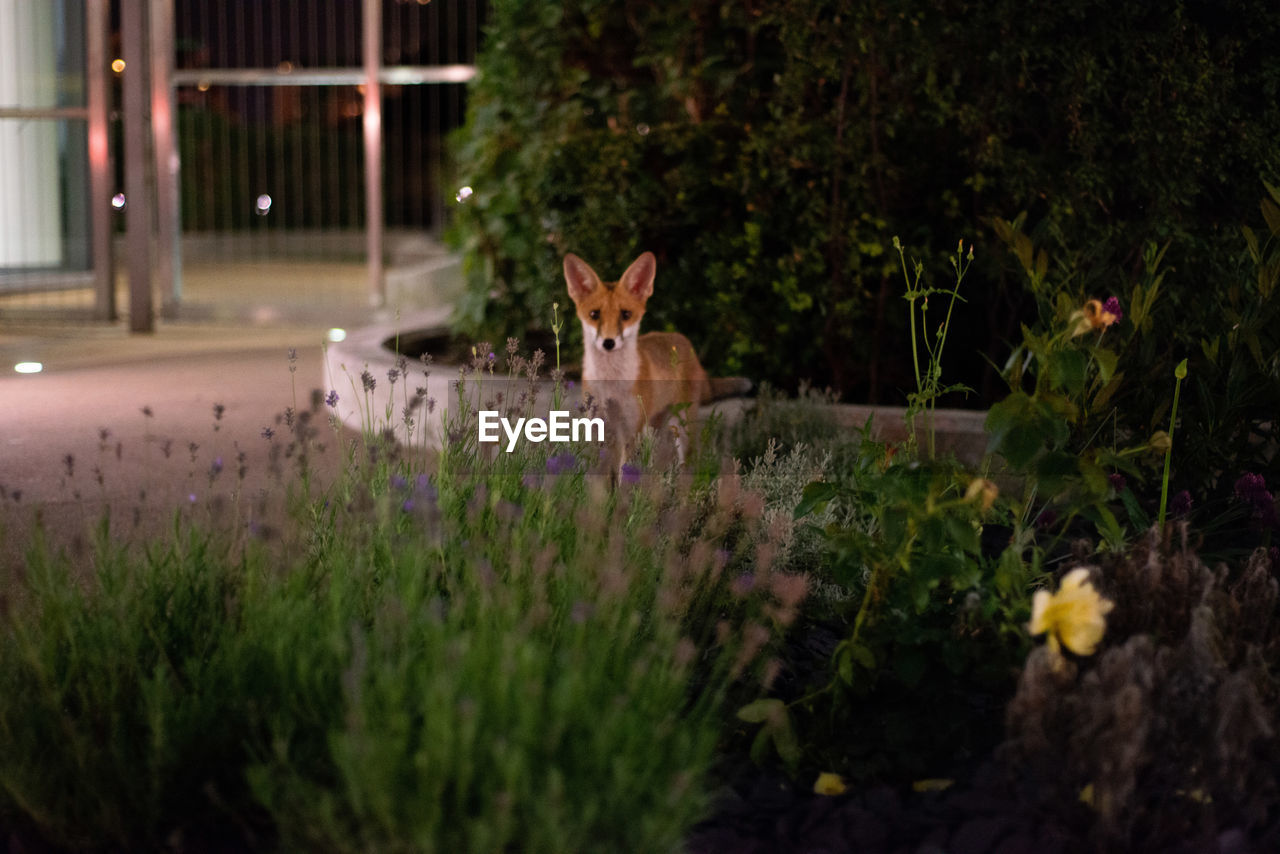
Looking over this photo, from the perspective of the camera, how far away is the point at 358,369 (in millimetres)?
6582

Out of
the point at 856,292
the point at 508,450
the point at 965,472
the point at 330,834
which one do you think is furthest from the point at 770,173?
the point at 330,834

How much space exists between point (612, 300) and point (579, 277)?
0.17 meters

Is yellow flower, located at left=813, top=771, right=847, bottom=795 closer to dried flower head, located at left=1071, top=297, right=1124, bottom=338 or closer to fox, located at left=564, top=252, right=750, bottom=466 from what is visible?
dried flower head, located at left=1071, top=297, right=1124, bottom=338

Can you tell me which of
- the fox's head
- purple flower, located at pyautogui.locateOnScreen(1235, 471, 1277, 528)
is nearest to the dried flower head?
purple flower, located at pyautogui.locateOnScreen(1235, 471, 1277, 528)

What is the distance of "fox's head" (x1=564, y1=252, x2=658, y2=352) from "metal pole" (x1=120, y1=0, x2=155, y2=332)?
5.83 metres

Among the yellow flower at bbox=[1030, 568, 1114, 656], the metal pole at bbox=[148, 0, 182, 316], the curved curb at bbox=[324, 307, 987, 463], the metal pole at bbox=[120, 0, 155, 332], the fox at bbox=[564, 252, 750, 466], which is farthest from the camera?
the metal pole at bbox=[148, 0, 182, 316]

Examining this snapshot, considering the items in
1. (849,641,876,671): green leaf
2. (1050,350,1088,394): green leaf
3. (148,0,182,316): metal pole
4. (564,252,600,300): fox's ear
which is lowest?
(849,641,876,671): green leaf

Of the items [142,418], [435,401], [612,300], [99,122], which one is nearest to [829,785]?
[435,401]

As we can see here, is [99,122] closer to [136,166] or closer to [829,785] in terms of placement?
[136,166]

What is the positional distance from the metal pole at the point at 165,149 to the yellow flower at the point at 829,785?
9178mm

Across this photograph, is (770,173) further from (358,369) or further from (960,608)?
(960,608)

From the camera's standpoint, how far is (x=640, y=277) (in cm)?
521

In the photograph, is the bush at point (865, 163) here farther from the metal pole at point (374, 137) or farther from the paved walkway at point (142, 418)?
the metal pole at point (374, 137)

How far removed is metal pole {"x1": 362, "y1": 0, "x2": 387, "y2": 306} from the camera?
36.3ft
